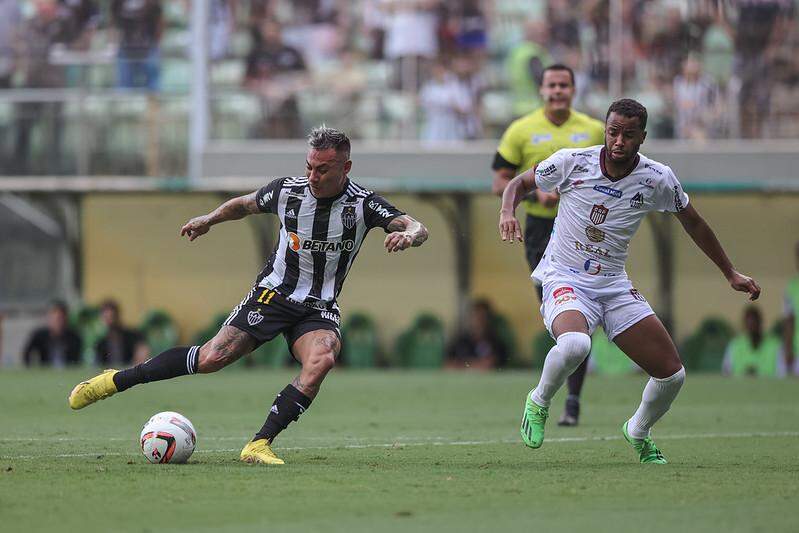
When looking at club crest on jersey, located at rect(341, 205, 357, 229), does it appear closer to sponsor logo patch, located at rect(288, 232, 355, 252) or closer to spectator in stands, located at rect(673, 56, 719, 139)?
sponsor logo patch, located at rect(288, 232, 355, 252)

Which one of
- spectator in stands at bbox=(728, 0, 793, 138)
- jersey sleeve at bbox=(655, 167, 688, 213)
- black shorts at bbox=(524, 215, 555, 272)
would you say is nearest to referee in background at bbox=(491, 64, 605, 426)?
black shorts at bbox=(524, 215, 555, 272)

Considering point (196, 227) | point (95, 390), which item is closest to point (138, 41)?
point (196, 227)

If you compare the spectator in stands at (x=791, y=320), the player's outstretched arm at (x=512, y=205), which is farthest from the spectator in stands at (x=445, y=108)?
the player's outstretched arm at (x=512, y=205)

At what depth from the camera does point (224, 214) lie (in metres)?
8.68

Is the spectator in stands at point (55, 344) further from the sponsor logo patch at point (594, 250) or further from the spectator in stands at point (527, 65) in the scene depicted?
the sponsor logo patch at point (594, 250)

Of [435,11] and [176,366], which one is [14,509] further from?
[435,11]

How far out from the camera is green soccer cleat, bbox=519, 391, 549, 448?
8414 millimetres

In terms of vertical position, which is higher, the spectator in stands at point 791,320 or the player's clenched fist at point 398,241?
the player's clenched fist at point 398,241

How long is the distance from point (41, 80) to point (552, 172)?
1580cm

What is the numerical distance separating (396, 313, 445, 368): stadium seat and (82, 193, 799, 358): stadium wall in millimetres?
419

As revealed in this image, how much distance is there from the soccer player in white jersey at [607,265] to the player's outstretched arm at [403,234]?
49 centimetres

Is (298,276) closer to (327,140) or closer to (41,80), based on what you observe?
(327,140)

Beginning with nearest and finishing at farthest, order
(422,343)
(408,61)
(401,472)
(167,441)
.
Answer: (401,472) < (167,441) < (422,343) < (408,61)

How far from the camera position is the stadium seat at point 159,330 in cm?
2244
